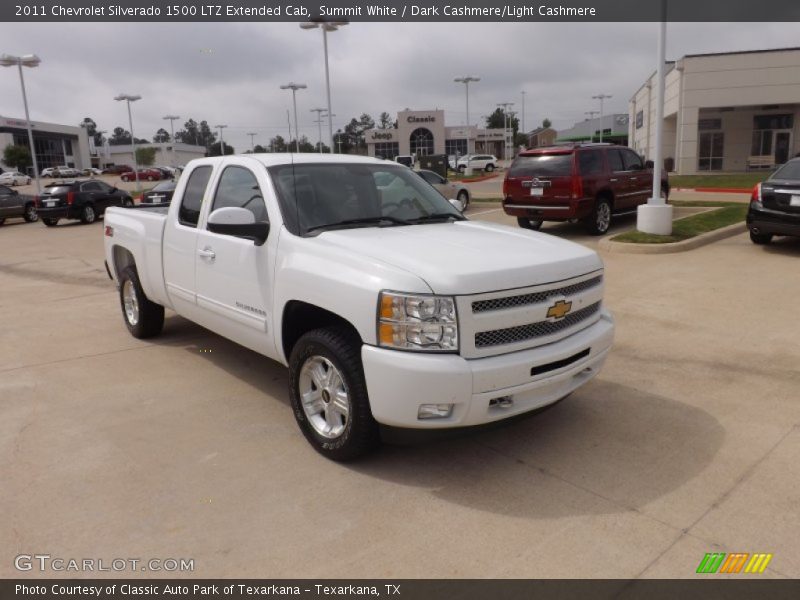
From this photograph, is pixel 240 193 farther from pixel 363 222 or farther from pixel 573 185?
pixel 573 185

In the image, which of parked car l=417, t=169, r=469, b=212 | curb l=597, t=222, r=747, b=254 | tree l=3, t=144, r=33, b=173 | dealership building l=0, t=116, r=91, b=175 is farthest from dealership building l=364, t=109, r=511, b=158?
curb l=597, t=222, r=747, b=254

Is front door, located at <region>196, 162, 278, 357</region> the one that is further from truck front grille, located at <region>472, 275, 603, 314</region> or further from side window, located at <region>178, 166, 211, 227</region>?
truck front grille, located at <region>472, 275, 603, 314</region>

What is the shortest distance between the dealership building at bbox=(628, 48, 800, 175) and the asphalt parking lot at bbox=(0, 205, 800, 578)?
106 feet

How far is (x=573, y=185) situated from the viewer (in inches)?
490

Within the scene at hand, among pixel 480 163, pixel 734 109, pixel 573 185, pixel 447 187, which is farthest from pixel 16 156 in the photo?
pixel 573 185

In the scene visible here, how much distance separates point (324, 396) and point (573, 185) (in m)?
9.68

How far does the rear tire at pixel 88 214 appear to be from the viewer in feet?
76.1

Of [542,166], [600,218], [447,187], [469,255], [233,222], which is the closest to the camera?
[469,255]

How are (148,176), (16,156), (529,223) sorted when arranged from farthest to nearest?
(16,156), (148,176), (529,223)

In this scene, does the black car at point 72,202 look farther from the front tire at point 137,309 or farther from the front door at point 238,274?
the front door at point 238,274

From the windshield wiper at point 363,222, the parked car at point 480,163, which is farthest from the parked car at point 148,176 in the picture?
the windshield wiper at point 363,222

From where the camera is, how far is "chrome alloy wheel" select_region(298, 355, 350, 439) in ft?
12.6

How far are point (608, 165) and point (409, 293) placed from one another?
436 inches

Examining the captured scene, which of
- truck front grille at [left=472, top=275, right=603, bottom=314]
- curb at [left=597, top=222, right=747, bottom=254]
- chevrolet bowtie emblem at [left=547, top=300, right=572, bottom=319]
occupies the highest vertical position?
truck front grille at [left=472, top=275, right=603, bottom=314]
